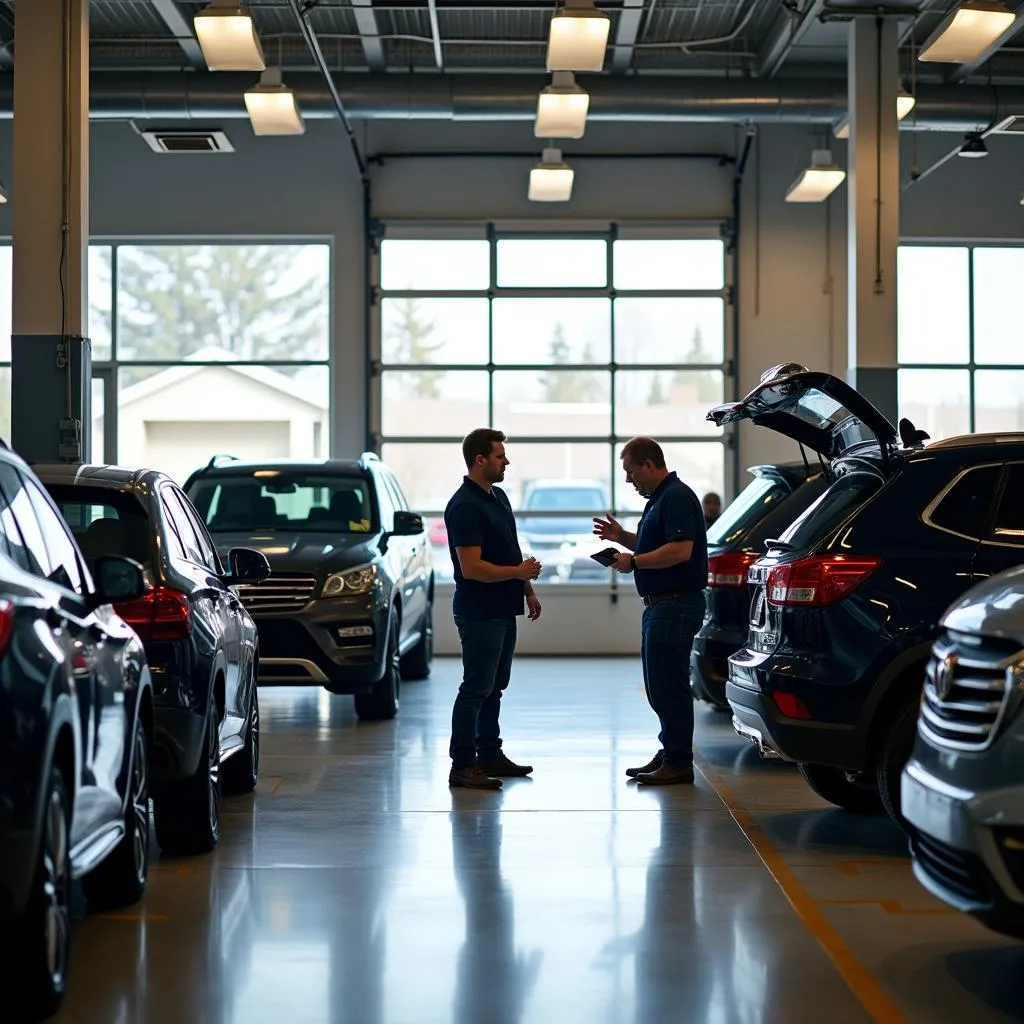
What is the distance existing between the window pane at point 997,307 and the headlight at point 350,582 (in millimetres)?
10114

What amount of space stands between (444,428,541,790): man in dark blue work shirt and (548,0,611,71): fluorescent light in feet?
13.8

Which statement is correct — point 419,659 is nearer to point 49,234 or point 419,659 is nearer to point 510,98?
point 510,98

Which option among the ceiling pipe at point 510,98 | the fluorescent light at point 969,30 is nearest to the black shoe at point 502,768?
the fluorescent light at point 969,30

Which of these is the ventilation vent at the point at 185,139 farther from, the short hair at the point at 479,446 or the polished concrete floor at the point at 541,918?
the polished concrete floor at the point at 541,918

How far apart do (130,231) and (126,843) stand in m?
13.8

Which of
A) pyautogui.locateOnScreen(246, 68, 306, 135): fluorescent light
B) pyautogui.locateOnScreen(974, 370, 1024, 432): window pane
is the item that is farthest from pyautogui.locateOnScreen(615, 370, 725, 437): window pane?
pyautogui.locateOnScreen(246, 68, 306, 135): fluorescent light

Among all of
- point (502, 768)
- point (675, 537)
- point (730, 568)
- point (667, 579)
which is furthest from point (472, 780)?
point (730, 568)

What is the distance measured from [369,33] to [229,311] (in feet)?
12.9

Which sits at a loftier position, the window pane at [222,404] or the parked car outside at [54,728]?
the window pane at [222,404]

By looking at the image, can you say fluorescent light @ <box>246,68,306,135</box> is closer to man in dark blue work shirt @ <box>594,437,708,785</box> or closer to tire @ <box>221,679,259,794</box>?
man in dark blue work shirt @ <box>594,437,708,785</box>

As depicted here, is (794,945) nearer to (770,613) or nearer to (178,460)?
(770,613)

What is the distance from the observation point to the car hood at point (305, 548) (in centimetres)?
1117

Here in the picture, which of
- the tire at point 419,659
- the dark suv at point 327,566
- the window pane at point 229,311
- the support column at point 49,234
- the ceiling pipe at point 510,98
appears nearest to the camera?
the support column at point 49,234

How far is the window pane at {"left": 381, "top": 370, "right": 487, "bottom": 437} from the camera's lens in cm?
1869
